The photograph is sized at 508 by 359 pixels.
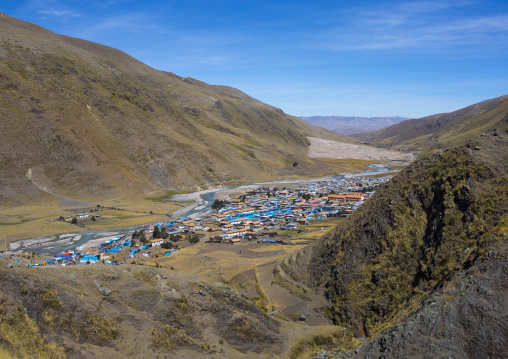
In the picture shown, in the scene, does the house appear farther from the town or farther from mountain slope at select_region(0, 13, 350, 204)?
mountain slope at select_region(0, 13, 350, 204)

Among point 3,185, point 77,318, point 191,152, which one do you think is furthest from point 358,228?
point 191,152

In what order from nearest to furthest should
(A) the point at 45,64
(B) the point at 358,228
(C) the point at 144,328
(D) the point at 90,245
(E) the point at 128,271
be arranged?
(C) the point at 144,328 < (E) the point at 128,271 < (B) the point at 358,228 < (D) the point at 90,245 < (A) the point at 45,64

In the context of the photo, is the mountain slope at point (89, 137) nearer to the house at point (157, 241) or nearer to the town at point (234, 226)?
the town at point (234, 226)

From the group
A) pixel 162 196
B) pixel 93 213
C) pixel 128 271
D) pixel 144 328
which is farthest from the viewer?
pixel 162 196

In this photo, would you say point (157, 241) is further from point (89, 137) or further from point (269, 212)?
point (89, 137)

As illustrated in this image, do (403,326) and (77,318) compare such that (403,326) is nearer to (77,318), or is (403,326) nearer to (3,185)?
(77,318)

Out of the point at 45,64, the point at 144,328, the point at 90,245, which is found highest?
the point at 45,64

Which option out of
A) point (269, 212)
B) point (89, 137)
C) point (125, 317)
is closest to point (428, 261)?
point (125, 317)

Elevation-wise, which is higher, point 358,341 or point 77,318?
point 77,318
